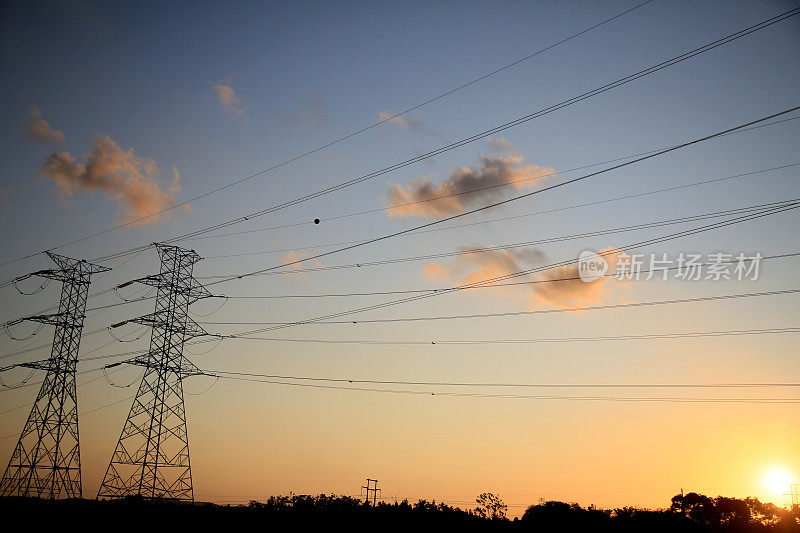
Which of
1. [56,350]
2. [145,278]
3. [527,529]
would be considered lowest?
[527,529]

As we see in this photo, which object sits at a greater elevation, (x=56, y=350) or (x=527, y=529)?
(x=56, y=350)

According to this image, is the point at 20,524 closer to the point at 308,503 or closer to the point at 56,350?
the point at 56,350

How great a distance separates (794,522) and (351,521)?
88.2m

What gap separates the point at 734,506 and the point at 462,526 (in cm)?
7559

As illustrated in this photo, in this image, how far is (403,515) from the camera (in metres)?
75.2

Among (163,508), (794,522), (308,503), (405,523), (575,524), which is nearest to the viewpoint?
(163,508)

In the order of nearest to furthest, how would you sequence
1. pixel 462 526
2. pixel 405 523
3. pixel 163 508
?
pixel 163 508 → pixel 405 523 → pixel 462 526

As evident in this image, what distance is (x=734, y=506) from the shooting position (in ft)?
392

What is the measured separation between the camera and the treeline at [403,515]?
153 ft

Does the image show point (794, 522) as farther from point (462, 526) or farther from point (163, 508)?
point (163, 508)

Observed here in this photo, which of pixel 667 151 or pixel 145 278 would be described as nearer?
pixel 667 151

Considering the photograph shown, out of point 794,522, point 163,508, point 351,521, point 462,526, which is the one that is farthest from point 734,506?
point 163,508

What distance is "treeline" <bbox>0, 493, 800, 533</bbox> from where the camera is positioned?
4666cm

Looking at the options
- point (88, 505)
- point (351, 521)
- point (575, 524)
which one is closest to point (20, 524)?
point (88, 505)
